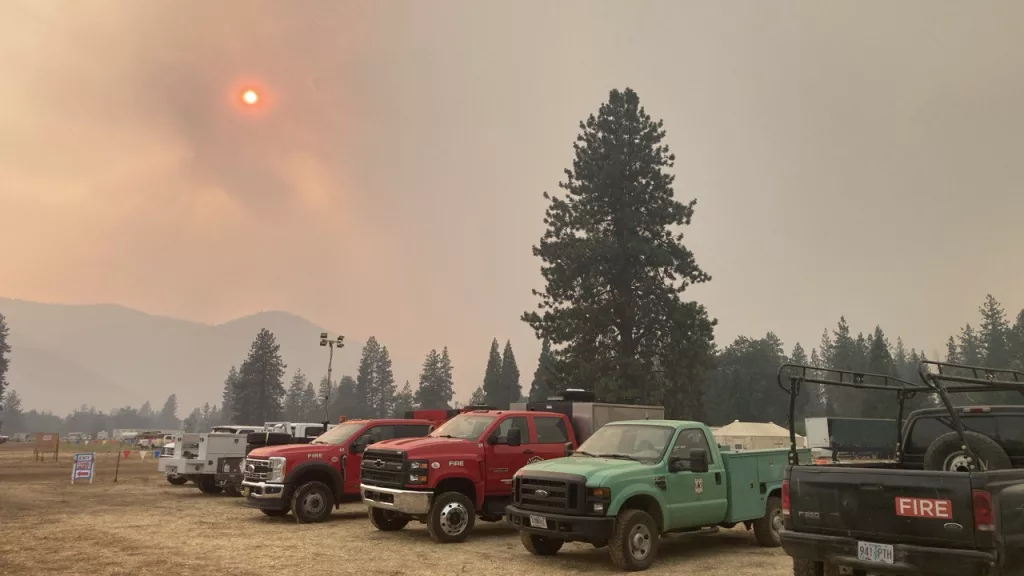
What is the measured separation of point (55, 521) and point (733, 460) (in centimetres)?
1374

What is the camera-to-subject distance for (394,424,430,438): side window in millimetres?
15940

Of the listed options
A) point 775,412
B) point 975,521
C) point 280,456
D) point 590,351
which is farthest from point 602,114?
point 775,412

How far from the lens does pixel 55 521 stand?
47.5 ft

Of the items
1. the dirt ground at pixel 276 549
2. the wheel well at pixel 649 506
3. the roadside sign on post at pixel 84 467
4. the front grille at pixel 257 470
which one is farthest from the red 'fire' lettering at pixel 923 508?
the roadside sign on post at pixel 84 467

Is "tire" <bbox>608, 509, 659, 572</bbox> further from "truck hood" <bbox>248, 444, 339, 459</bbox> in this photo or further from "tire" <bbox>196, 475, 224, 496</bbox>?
"tire" <bbox>196, 475, 224, 496</bbox>

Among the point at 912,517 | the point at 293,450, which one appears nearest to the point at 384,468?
the point at 293,450

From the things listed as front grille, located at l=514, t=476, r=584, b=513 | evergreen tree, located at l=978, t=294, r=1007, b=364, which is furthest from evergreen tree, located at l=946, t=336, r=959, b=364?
front grille, located at l=514, t=476, r=584, b=513

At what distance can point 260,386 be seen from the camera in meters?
122

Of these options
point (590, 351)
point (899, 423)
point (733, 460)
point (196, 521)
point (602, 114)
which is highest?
point (602, 114)

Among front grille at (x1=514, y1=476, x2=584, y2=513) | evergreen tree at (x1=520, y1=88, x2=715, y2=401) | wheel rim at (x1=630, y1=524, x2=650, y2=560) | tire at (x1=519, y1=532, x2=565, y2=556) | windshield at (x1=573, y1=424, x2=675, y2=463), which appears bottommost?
tire at (x1=519, y1=532, x2=565, y2=556)

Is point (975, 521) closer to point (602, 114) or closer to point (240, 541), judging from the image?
point (240, 541)

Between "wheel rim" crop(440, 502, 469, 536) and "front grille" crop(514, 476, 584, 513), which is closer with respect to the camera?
"front grille" crop(514, 476, 584, 513)

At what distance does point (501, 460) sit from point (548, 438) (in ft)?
4.23

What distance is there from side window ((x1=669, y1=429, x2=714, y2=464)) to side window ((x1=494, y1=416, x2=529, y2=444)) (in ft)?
10.9
